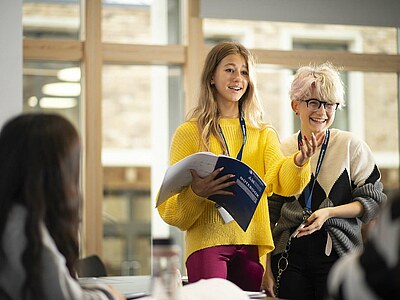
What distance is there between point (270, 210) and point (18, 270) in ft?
6.52

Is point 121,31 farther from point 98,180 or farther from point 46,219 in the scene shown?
point 46,219

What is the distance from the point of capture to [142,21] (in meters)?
6.00

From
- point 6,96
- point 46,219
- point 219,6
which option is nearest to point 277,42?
point 219,6

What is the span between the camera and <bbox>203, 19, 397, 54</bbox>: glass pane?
20.1 ft

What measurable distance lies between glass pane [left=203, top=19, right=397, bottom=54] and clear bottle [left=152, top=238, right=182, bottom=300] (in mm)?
4403

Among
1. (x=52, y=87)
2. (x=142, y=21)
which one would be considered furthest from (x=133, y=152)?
(x=142, y=21)

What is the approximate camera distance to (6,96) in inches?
201

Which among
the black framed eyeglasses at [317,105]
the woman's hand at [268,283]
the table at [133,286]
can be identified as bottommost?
the woman's hand at [268,283]

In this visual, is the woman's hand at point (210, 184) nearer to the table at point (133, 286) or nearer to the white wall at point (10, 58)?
the table at point (133, 286)

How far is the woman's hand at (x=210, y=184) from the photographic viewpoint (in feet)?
10.2

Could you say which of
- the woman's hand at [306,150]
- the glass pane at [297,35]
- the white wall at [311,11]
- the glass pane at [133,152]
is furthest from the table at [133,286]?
the glass pane at [297,35]

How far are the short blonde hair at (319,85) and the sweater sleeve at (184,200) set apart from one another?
52 cm

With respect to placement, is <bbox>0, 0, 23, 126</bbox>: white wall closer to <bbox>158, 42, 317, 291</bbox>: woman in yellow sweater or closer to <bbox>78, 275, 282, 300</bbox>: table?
<bbox>158, 42, 317, 291</bbox>: woman in yellow sweater

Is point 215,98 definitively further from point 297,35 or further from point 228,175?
point 297,35
